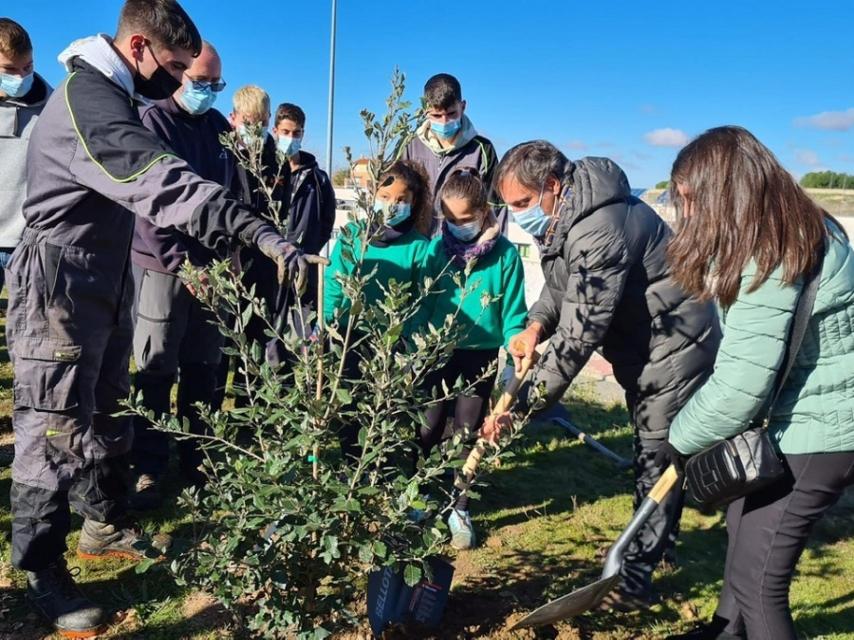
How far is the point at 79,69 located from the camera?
2.13 meters

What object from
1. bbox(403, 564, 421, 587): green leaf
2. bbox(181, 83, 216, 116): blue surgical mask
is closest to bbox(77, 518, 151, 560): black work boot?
bbox(403, 564, 421, 587): green leaf

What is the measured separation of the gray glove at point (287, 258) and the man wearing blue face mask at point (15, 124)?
8.34ft

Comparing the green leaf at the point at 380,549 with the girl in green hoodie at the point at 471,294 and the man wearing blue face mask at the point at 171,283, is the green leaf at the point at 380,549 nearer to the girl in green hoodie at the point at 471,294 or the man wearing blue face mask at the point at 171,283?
the girl in green hoodie at the point at 471,294

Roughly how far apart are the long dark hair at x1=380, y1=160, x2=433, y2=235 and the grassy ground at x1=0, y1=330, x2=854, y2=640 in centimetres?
161

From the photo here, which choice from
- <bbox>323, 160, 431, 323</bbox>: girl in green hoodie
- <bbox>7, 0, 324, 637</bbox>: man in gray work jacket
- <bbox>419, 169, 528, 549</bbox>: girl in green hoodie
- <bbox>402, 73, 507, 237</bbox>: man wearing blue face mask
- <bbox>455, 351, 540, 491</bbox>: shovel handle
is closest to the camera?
<bbox>7, 0, 324, 637</bbox>: man in gray work jacket

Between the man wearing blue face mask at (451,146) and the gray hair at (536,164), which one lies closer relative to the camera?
the gray hair at (536,164)

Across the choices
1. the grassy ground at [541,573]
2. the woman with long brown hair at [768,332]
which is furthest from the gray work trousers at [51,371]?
the woman with long brown hair at [768,332]

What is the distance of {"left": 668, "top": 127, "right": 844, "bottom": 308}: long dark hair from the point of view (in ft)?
5.86

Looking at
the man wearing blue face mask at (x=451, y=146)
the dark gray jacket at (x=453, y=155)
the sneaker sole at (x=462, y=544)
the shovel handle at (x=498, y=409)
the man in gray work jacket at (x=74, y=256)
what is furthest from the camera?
the dark gray jacket at (x=453, y=155)

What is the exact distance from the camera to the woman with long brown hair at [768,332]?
1795 mm

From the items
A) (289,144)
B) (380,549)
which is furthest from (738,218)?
(289,144)

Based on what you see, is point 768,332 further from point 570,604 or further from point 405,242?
point 405,242

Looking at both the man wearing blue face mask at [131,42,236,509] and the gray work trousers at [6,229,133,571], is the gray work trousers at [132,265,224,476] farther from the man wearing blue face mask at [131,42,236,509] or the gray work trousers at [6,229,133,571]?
the gray work trousers at [6,229,133,571]

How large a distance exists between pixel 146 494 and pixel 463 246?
79.3 inches
